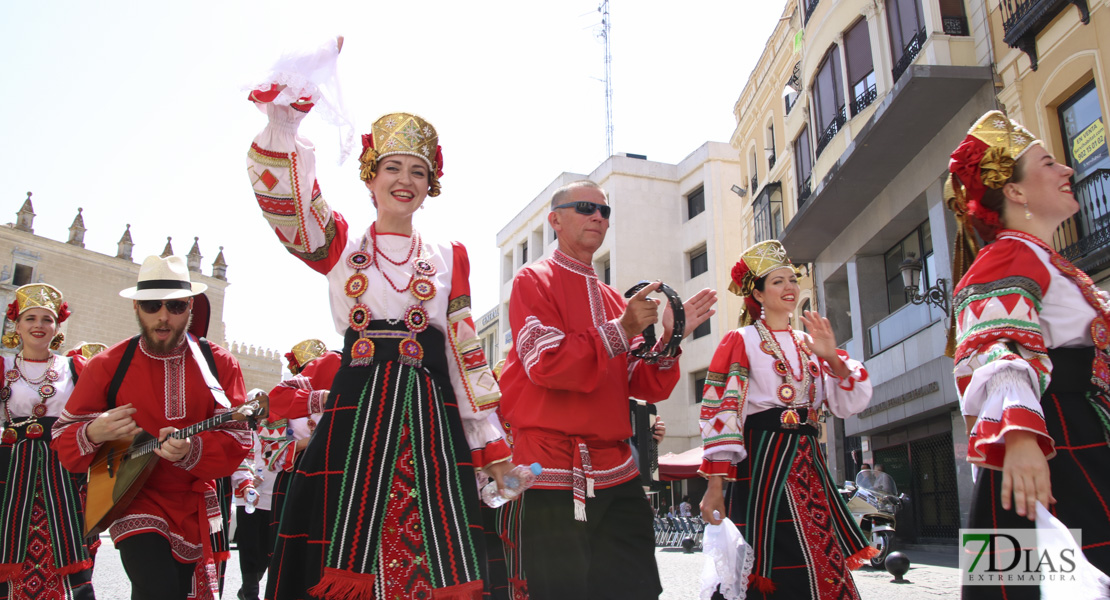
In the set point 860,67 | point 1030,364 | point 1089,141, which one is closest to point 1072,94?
point 1089,141

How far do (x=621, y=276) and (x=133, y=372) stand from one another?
33034 mm

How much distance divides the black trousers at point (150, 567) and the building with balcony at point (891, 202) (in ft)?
41.2

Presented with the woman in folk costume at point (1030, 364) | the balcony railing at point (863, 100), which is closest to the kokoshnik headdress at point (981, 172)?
the woman in folk costume at point (1030, 364)

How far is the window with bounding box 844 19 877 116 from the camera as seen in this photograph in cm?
1705

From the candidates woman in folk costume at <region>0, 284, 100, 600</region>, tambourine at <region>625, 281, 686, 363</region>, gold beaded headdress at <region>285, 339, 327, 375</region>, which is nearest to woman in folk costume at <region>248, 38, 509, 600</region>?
tambourine at <region>625, 281, 686, 363</region>

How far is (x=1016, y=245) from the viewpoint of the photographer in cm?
296

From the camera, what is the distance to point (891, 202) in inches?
665

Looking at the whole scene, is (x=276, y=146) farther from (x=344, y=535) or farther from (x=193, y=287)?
(x=193, y=287)

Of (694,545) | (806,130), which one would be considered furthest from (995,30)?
(694,545)

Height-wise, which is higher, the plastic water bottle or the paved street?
the plastic water bottle

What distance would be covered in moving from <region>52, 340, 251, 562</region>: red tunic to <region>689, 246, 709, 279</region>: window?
32982 millimetres

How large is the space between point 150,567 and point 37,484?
2534mm

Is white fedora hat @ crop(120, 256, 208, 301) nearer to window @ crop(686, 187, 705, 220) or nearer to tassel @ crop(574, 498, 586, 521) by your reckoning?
tassel @ crop(574, 498, 586, 521)

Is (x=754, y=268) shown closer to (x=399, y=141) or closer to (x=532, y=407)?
(x=532, y=407)
